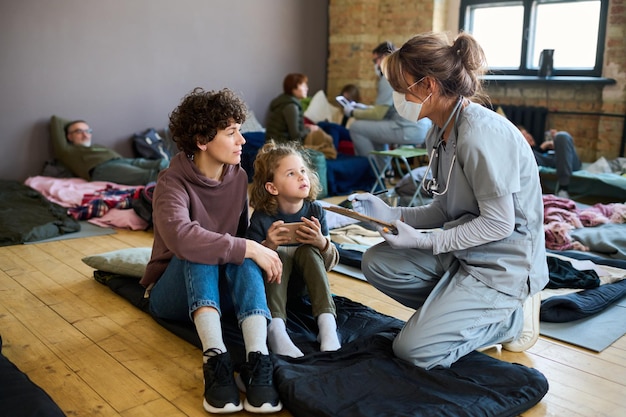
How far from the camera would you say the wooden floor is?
1977 millimetres

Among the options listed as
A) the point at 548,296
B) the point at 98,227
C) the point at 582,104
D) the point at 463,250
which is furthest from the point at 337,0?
the point at 463,250

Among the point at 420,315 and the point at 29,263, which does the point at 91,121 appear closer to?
the point at 29,263

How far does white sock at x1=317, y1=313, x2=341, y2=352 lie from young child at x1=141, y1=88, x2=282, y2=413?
0.25 metres

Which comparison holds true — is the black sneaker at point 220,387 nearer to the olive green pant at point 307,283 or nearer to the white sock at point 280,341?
the white sock at point 280,341

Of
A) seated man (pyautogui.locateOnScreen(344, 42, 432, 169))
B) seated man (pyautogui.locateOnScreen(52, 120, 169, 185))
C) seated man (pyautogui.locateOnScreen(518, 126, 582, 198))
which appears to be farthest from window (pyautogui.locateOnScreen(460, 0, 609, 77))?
seated man (pyautogui.locateOnScreen(52, 120, 169, 185))

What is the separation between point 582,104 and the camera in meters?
5.88

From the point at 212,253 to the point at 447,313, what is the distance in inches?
32.4

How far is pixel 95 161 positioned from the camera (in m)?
5.27

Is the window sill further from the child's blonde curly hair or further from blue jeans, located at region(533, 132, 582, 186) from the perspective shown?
the child's blonde curly hair

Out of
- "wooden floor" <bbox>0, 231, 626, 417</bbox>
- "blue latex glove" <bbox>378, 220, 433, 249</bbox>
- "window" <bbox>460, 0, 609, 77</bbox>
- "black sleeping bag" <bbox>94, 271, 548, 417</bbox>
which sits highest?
"window" <bbox>460, 0, 609, 77</bbox>

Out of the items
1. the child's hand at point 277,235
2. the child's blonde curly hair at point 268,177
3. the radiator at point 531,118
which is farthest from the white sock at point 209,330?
the radiator at point 531,118

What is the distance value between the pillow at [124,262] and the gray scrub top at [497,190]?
152cm

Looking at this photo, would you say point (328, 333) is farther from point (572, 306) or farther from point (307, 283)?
point (572, 306)

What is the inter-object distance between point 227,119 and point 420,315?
1012 mm
